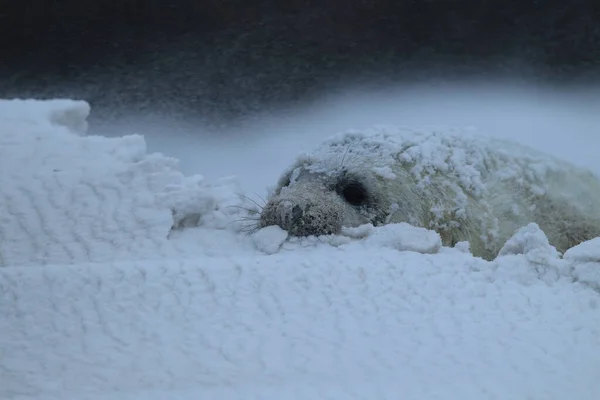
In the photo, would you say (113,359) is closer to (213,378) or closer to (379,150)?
(213,378)

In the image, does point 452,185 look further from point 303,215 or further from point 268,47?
point 268,47

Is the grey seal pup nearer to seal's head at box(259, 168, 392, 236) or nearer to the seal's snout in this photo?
seal's head at box(259, 168, 392, 236)

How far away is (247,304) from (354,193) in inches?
72.5

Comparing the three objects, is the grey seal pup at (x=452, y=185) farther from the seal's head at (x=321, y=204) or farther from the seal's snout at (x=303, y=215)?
the seal's snout at (x=303, y=215)

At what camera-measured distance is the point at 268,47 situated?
5.09 m

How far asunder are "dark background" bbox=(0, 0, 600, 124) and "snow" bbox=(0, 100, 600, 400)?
107cm

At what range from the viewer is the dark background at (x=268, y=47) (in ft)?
14.3

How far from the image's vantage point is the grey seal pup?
4.34 m

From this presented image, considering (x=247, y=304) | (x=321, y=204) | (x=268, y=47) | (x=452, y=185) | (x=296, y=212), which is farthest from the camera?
(x=268, y=47)

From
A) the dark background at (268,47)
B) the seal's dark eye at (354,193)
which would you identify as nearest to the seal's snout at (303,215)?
the seal's dark eye at (354,193)

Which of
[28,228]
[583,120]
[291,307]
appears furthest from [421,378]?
[583,120]

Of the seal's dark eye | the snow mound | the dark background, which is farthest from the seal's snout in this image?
the dark background

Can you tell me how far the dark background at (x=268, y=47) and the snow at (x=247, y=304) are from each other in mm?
1073

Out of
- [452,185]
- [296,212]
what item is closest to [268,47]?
[452,185]
